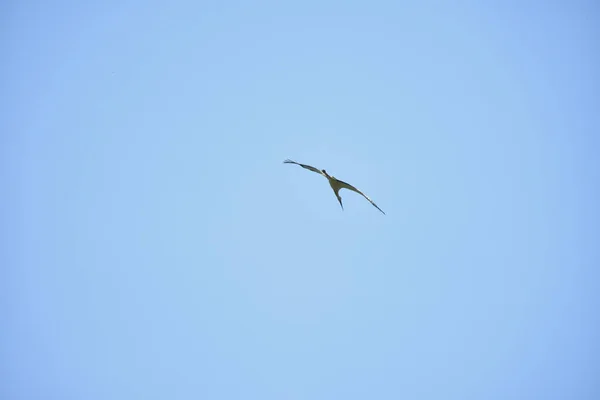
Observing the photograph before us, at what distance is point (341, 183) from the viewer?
2272cm

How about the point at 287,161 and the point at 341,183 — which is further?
the point at 341,183

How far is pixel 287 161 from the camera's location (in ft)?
66.1

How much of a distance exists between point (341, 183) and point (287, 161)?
11.3ft
